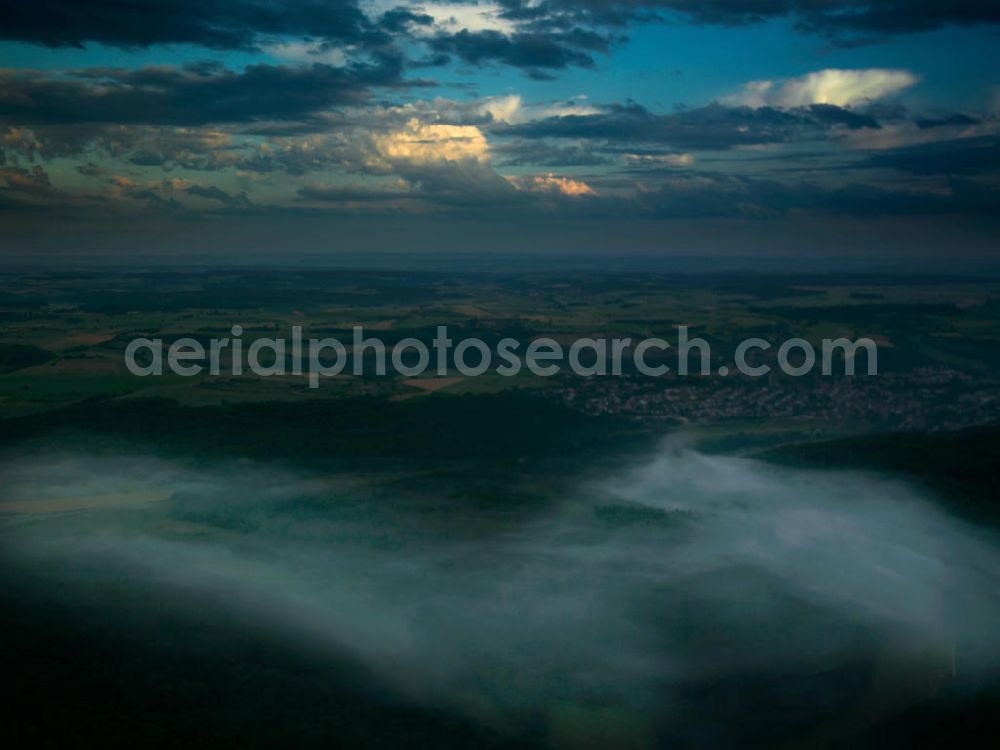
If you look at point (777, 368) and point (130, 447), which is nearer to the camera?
point (130, 447)

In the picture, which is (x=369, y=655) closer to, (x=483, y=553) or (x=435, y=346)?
(x=483, y=553)

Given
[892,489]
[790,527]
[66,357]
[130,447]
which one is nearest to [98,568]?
[130,447]

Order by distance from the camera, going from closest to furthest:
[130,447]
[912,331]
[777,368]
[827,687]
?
[827,687]
[130,447]
[777,368]
[912,331]

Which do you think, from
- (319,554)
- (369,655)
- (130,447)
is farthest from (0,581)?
(130,447)

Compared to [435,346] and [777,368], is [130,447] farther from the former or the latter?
[777,368]

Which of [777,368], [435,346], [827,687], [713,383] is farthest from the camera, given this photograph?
[435,346]

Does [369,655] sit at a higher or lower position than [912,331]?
lower
